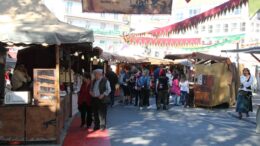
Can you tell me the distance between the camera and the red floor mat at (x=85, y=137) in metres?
10.2

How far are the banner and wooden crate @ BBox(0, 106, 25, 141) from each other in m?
2.91

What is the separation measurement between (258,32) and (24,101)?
45315 millimetres

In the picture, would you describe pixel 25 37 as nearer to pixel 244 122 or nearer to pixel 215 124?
pixel 215 124

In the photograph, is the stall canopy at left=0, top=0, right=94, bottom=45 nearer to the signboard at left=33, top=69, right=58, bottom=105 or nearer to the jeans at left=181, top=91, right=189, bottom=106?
the signboard at left=33, top=69, right=58, bottom=105

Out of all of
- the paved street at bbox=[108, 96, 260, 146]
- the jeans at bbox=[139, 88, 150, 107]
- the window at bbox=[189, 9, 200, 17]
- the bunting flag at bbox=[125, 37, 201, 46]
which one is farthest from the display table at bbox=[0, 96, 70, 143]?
the window at bbox=[189, 9, 200, 17]

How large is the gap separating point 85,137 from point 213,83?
1033cm

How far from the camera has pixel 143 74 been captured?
20.0 meters

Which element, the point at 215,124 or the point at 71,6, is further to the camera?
the point at 71,6

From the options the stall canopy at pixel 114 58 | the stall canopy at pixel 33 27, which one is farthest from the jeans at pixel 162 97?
the stall canopy at pixel 33 27

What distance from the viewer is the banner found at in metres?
10.6

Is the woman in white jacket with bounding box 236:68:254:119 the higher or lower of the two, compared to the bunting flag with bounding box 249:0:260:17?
lower

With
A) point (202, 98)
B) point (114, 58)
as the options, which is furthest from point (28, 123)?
point (114, 58)

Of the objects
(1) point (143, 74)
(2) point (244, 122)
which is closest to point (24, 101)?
(2) point (244, 122)

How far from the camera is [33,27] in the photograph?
30.4ft
